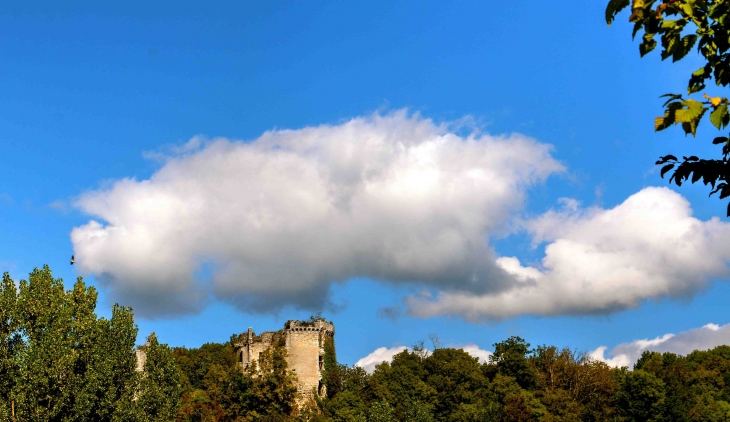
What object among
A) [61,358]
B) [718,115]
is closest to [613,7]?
[718,115]

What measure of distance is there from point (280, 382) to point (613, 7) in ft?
203

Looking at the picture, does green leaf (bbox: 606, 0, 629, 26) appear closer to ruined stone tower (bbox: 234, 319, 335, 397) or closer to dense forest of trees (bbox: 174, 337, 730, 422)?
dense forest of trees (bbox: 174, 337, 730, 422)

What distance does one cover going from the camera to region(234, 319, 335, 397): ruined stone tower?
230ft

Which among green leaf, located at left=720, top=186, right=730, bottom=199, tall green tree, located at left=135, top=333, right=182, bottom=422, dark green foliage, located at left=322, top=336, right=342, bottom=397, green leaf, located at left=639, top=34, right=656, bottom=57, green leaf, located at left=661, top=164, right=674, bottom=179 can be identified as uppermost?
dark green foliage, located at left=322, top=336, right=342, bottom=397

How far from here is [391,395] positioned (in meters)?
70.2

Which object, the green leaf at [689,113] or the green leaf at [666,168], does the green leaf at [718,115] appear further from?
the green leaf at [666,168]

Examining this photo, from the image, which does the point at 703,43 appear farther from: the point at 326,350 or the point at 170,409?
the point at 326,350

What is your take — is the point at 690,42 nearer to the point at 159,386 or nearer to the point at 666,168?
the point at 666,168

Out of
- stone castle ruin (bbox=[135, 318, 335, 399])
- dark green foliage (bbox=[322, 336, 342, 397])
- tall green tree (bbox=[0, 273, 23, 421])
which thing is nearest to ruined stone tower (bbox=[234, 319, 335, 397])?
stone castle ruin (bbox=[135, 318, 335, 399])

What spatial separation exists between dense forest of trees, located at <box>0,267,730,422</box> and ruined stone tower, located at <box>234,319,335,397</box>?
1.31 meters

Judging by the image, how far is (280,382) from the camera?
211 feet

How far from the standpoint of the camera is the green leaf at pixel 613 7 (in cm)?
598

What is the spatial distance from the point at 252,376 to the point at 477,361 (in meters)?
24.1

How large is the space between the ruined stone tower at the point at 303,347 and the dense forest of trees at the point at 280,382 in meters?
1.31
